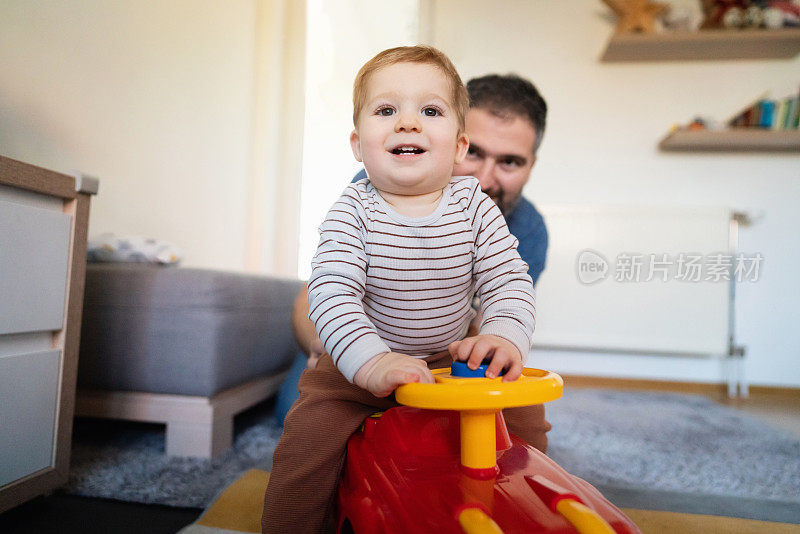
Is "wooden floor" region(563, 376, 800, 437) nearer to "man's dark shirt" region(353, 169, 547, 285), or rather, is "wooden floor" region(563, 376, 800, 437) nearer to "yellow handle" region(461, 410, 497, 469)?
"man's dark shirt" region(353, 169, 547, 285)

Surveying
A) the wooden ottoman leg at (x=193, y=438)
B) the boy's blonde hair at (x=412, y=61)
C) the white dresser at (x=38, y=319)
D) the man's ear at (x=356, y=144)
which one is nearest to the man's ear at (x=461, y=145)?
the boy's blonde hair at (x=412, y=61)

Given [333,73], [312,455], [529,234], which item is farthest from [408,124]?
[333,73]

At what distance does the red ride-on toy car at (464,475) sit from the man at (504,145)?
0.51m

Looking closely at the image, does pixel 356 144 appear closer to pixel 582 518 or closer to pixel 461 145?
pixel 461 145

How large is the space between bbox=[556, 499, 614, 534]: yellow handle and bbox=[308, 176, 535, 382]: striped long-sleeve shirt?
170mm

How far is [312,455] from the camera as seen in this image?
0.58 metres

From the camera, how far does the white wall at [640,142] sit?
2.27 m

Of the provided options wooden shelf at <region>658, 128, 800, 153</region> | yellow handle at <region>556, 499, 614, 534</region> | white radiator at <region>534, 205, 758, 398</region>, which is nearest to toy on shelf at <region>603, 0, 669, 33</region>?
wooden shelf at <region>658, 128, 800, 153</region>

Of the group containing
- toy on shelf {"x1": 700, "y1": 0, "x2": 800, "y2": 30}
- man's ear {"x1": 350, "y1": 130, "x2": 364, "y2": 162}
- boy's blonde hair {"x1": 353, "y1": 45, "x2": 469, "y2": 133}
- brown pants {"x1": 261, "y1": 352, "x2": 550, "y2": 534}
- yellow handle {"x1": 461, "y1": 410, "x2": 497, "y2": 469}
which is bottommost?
brown pants {"x1": 261, "y1": 352, "x2": 550, "y2": 534}

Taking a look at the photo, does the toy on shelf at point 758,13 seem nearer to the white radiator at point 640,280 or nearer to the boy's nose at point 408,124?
the white radiator at point 640,280

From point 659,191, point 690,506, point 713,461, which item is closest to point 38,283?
point 690,506

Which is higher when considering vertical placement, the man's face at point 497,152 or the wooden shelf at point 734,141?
the wooden shelf at point 734,141

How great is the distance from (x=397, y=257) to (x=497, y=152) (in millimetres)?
534

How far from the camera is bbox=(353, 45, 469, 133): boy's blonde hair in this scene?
23.4 inches
